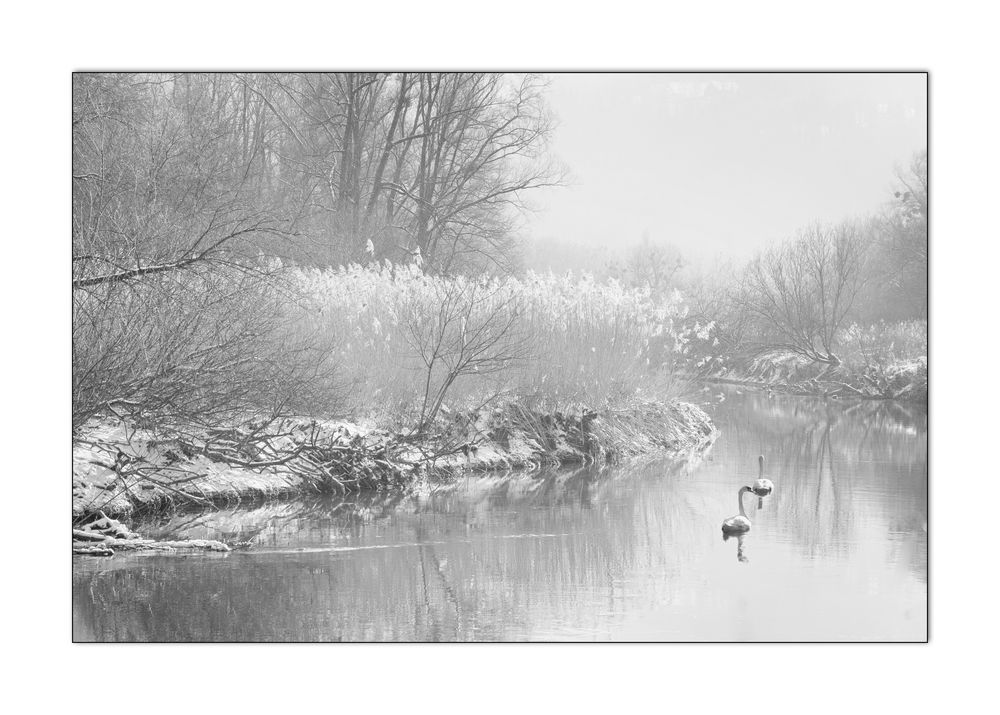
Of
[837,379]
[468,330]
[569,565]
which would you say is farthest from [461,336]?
[837,379]

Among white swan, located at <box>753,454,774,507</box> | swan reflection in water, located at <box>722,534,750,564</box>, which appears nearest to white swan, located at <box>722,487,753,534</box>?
swan reflection in water, located at <box>722,534,750,564</box>

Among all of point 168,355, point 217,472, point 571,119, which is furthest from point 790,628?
point 217,472

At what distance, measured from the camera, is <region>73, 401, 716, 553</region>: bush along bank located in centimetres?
639

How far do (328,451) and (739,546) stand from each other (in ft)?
9.34

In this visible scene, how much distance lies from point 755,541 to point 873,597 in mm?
1034

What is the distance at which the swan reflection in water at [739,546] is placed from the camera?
6012 mm

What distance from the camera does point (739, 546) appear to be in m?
6.24

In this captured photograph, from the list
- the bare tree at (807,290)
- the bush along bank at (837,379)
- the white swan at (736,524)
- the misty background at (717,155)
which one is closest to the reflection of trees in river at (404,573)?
the white swan at (736,524)

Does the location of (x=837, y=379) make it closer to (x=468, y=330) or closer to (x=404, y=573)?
(x=468, y=330)

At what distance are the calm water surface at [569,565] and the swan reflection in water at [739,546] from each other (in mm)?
18

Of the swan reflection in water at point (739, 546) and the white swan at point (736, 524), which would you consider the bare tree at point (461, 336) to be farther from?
the swan reflection in water at point (739, 546)

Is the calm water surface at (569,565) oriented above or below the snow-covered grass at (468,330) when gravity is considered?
below

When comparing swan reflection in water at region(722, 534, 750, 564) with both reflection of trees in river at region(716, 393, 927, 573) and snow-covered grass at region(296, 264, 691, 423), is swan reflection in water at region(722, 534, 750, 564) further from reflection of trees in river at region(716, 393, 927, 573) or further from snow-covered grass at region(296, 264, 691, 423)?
snow-covered grass at region(296, 264, 691, 423)
